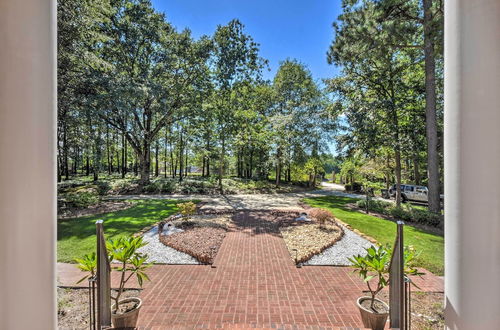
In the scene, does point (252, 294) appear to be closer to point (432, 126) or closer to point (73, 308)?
point (73, 308)

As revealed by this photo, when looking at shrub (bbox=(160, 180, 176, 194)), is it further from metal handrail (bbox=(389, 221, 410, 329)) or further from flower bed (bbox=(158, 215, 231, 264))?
metal handrail (bbox=(389, 221, 410, 329))

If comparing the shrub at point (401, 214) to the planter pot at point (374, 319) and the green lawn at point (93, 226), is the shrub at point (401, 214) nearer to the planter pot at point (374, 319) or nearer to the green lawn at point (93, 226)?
the planter pot at point (374, 319)

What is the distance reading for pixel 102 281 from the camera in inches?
96.0

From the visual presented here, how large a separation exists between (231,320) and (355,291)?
2.38 meters

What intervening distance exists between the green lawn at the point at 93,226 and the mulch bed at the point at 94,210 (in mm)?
730

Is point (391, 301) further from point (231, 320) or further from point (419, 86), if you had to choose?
point (419, 86)

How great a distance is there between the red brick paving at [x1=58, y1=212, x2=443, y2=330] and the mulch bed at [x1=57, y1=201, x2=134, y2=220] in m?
6.26

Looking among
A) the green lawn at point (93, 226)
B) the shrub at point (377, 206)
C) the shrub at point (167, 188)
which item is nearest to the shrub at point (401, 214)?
the shrub at point (377, 206)

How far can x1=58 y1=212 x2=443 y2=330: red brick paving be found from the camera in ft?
10.9
